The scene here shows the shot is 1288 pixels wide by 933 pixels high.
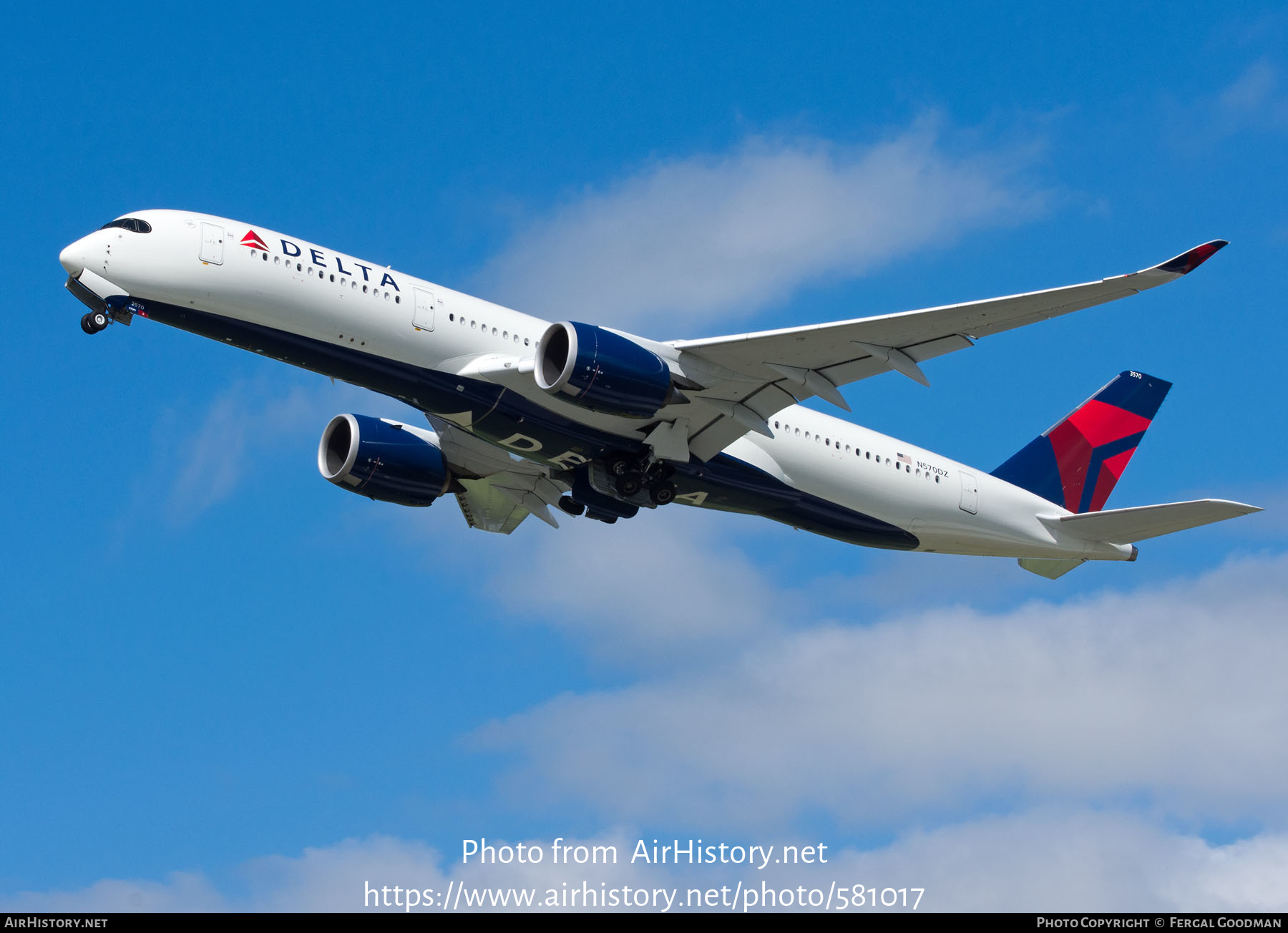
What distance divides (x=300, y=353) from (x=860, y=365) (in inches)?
457

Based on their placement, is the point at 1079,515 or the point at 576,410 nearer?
the point at 576,410

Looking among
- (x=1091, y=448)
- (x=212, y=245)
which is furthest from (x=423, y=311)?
(x=1091, y=448)

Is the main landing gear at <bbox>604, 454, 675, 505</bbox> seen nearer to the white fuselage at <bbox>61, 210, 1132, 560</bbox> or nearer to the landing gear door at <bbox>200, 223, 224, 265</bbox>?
the white fuselage at <bbox>61, 210, 1132, 560</bbox>

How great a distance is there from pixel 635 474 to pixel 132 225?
11741 millimetres

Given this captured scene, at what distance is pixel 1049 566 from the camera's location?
38.7 metres

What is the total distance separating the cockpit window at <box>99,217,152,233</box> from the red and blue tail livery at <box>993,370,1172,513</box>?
22.6m

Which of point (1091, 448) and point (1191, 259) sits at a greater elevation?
point (1091, 448)

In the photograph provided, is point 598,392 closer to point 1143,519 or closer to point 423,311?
point 423,311

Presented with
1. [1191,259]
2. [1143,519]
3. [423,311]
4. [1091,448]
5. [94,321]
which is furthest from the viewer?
[1091,448]

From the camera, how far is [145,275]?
2794cm

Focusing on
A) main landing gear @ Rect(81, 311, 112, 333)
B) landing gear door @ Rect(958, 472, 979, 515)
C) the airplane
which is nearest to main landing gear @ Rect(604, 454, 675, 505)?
the airplane

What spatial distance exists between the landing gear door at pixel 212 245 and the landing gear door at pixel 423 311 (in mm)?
3946

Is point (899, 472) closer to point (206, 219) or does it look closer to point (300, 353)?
point (300, 353)
